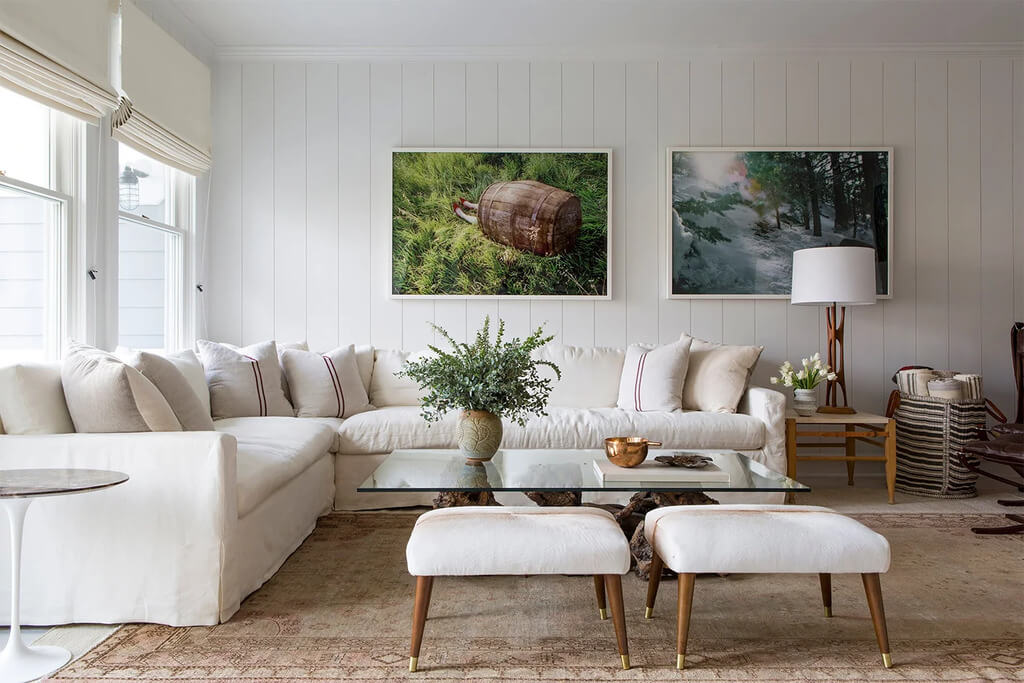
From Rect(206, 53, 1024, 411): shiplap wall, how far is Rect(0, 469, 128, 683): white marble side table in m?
2.63

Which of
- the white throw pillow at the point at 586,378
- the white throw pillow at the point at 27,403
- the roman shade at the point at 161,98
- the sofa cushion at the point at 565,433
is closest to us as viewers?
the white throw pillow at the point at 27,403

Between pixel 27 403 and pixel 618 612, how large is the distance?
6.59 ft

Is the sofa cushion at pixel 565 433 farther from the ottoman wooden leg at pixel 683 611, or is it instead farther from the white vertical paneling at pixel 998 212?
the white vertical paneling at pixel 998 212

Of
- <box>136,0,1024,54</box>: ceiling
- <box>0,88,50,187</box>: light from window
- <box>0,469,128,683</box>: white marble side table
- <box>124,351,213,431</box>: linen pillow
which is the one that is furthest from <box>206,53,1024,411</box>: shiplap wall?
<box>0,469,128,683</box>: white marble side table

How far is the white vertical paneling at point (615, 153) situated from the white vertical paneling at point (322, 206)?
1708 millimetres

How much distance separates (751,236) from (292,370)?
2943 millimetres

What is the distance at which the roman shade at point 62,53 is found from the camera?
2539 millimetres

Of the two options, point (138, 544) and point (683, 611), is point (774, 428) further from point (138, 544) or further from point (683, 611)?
point (138, 544)

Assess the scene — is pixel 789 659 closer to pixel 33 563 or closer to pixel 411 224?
pixel 33 563

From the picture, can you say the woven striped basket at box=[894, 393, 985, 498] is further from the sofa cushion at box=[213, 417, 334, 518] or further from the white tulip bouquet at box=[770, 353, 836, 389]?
the sofa cushion at box=[213, 417, 334, 518]

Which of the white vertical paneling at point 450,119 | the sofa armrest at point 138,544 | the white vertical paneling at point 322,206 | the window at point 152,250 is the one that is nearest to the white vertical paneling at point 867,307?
the white vertical paneling at point 450,119

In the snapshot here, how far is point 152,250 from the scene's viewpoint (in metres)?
3.95

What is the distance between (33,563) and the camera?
216cm

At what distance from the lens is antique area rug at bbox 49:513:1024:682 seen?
188cm
